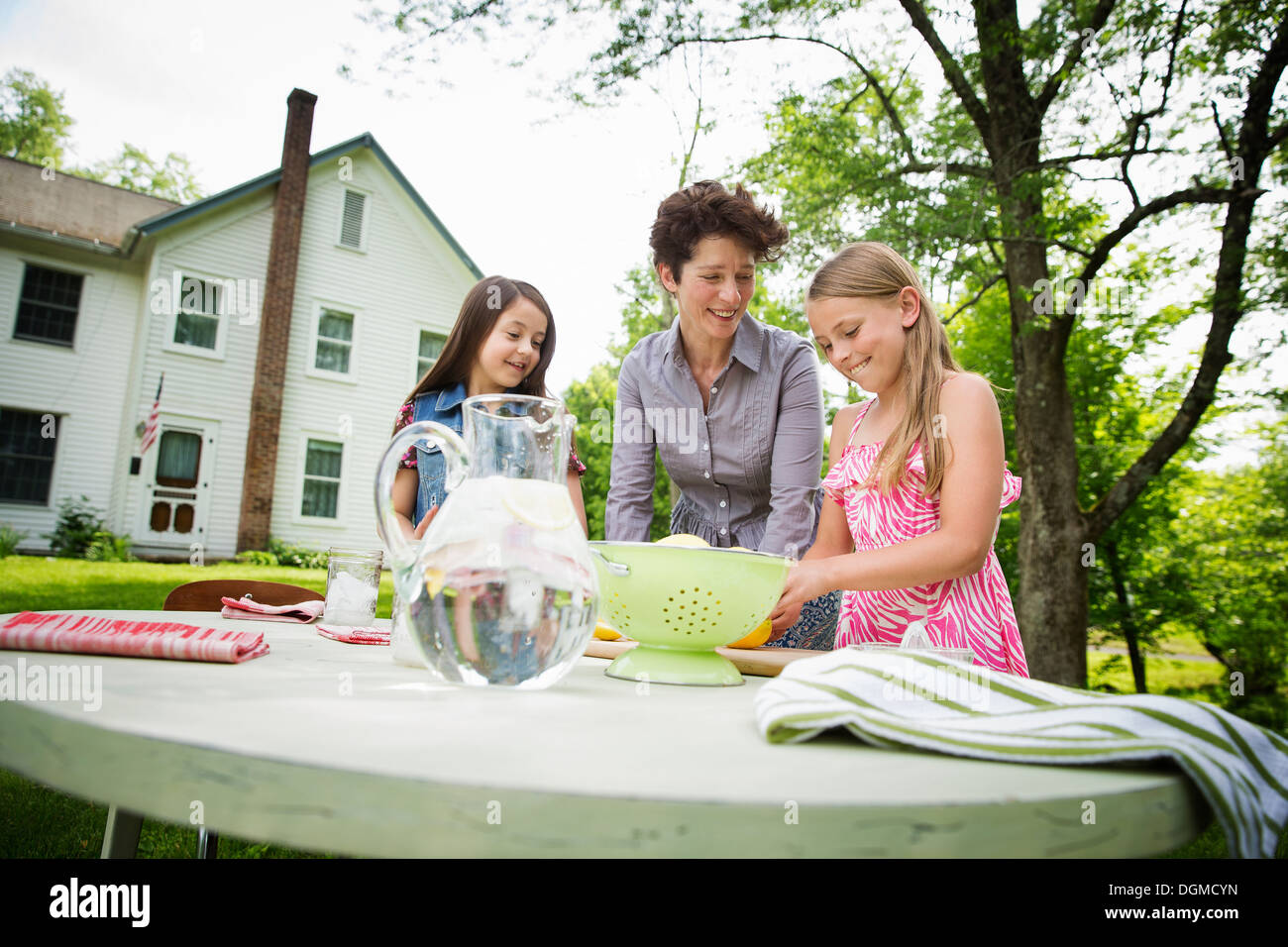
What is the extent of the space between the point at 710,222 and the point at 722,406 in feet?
2.01

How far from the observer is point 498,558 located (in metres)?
0.83

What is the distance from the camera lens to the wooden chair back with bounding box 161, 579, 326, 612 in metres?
2.31

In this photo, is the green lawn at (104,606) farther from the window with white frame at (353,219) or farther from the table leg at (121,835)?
the window with white frame at (353,219)

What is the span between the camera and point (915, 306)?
7.04ft

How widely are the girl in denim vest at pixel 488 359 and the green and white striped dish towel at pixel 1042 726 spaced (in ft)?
5.90

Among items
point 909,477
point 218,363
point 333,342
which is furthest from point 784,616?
point 333,342

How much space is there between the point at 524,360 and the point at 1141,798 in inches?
91.3

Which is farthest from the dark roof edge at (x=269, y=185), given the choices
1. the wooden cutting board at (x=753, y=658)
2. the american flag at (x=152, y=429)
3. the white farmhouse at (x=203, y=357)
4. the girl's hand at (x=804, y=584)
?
the girl's hand at (x=804, y=584)

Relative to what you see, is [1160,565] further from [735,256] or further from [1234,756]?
[1234,756]

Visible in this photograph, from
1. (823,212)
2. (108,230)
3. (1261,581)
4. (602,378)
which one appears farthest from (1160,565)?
(108,230)

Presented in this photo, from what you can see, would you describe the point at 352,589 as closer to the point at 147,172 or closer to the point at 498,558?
the point at 498,558

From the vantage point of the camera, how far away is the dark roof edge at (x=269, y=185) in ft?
43.4

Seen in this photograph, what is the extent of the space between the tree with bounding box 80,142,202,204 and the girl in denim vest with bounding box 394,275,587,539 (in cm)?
2825

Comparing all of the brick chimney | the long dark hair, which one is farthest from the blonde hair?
the brick chimney
